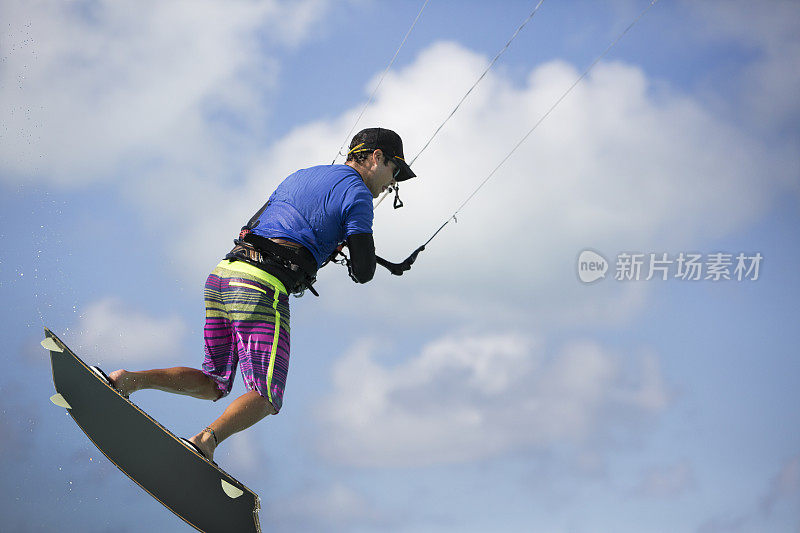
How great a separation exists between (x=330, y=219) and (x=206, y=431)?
1.71 meters

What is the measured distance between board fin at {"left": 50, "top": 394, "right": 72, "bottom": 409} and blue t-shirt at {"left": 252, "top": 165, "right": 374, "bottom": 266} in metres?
1.85

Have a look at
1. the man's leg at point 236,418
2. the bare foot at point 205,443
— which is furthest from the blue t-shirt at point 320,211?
the bare foot at point 205,443

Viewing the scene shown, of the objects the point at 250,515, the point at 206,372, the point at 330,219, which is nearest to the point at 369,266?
the point at 330,219

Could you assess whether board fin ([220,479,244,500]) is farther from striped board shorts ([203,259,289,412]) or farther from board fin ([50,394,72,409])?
board fin ([50,394,72,409])

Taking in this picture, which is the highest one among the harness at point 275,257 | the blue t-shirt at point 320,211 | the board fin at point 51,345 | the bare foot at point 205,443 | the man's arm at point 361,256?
the blue t-shirt at point 320,211

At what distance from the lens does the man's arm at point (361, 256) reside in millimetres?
6082

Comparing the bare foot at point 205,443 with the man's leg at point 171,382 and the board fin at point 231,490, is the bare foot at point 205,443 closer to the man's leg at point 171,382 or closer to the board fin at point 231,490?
the board fin at point 231,490

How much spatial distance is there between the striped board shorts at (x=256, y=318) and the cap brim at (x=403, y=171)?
140 cm

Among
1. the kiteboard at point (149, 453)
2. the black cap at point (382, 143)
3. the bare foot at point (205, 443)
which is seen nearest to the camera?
the bare foot at point (205, 443)

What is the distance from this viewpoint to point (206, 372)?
253 inches

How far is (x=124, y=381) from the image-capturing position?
599cm

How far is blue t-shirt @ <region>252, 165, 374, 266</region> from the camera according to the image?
607 centimetres

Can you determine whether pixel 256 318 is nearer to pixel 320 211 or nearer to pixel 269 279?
pixel 269 279

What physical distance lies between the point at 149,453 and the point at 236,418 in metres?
0.71
